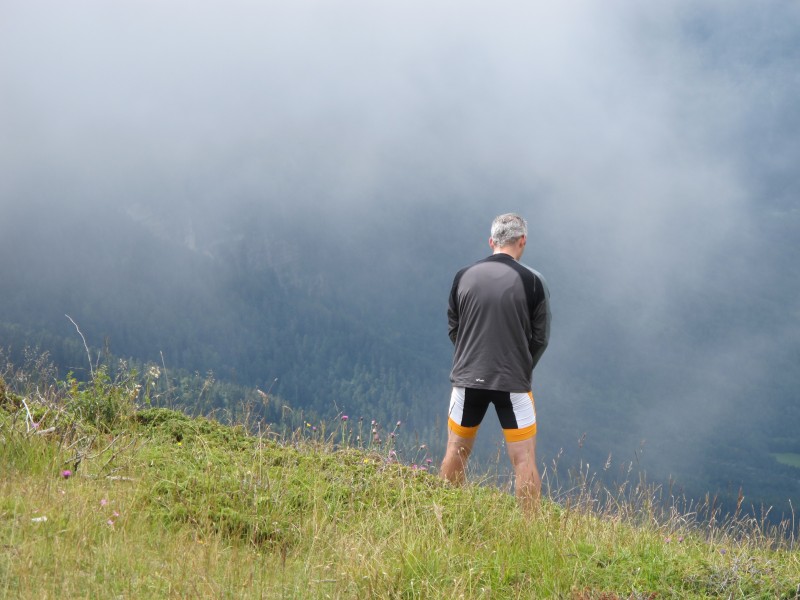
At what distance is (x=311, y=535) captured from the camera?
5012mm

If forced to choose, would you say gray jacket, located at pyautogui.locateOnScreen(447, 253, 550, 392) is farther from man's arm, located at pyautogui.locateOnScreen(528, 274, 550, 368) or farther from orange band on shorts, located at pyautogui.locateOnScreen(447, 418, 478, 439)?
orange band on shorts, located at pyautogui.locateOnScreen(447, 418, 478, 439)

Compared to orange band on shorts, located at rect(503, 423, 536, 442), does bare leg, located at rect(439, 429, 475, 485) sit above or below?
below

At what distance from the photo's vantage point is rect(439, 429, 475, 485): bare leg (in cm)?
692

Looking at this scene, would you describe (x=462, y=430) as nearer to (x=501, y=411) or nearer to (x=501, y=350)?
(x=501, y=411)

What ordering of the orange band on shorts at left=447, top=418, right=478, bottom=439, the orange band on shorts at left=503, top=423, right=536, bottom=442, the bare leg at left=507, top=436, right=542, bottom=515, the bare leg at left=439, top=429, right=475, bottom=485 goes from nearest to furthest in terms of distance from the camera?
the bare leg at left=507, top=436, right=542, bottom=515
the orange band on shorts at left=503, top=423, right=536, bottom=442
the bare leg at left=439, top=429, right=475, bottom=485
the orange band on shorts at left=447, top=418, right=478, bottom=439

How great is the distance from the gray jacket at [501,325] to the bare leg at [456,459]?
534 mm

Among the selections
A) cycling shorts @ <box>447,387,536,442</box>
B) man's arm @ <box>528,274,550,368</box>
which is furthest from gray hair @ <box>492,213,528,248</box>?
cycling shorts @ <box>447,387,536,442</box>

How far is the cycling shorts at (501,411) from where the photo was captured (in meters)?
6.75

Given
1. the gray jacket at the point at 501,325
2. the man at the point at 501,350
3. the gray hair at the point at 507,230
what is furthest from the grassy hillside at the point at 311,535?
the gray hair at the point at 507,230

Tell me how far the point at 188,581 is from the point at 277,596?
456mm

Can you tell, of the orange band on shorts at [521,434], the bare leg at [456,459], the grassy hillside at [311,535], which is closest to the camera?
the grassy hillside at [311,535]

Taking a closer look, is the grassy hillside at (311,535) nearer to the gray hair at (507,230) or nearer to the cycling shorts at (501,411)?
the cycling shorts at (501,411)

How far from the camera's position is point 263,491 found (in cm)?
538

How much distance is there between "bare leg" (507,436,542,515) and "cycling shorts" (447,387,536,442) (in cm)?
7
